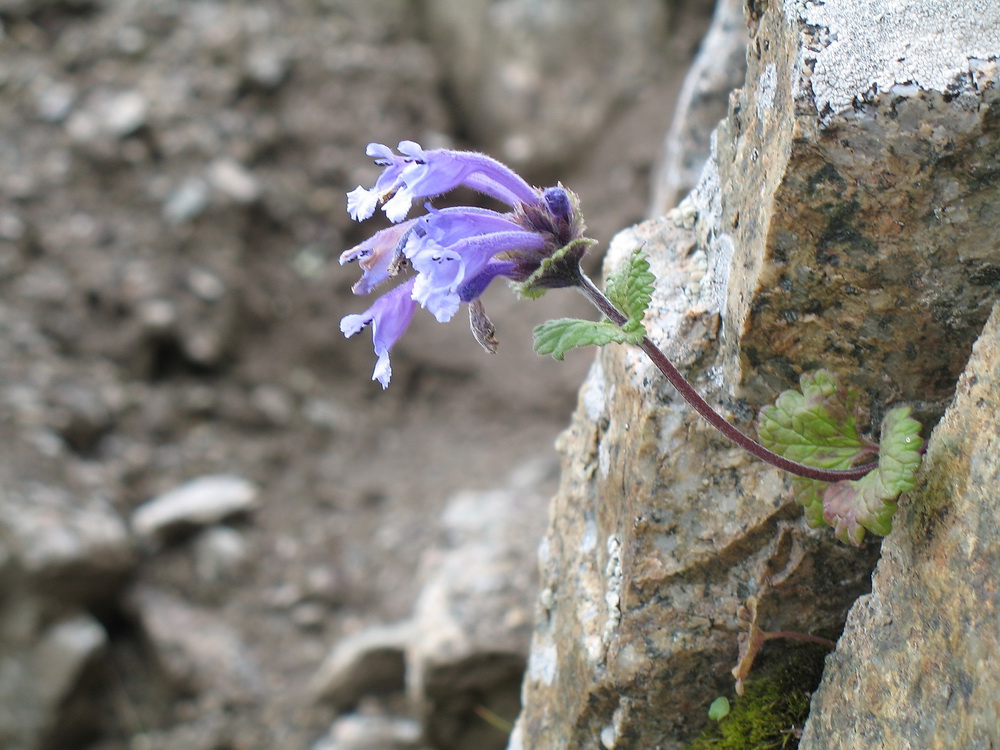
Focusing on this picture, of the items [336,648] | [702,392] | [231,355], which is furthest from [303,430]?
[702,392]

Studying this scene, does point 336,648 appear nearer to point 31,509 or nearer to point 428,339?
point 31,509

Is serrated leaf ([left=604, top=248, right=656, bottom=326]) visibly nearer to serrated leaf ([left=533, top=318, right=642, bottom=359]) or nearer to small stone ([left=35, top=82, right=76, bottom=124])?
serrated leaf ([left=533, top=318, right=642, bottom=359])

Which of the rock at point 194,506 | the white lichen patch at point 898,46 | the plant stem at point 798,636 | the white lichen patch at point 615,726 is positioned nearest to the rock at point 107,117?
the rock at point 194,506

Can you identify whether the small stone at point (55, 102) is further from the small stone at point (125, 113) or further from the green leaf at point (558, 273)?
the green leaf at point (558, 273)

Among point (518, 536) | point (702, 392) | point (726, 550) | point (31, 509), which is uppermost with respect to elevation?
point (31, 509)

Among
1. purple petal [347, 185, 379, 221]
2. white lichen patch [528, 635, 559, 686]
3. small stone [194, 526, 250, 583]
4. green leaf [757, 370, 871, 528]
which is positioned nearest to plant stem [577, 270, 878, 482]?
green leaf [757, 370, 871, 528]

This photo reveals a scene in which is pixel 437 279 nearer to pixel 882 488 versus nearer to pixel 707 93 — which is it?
pixel 882 488
